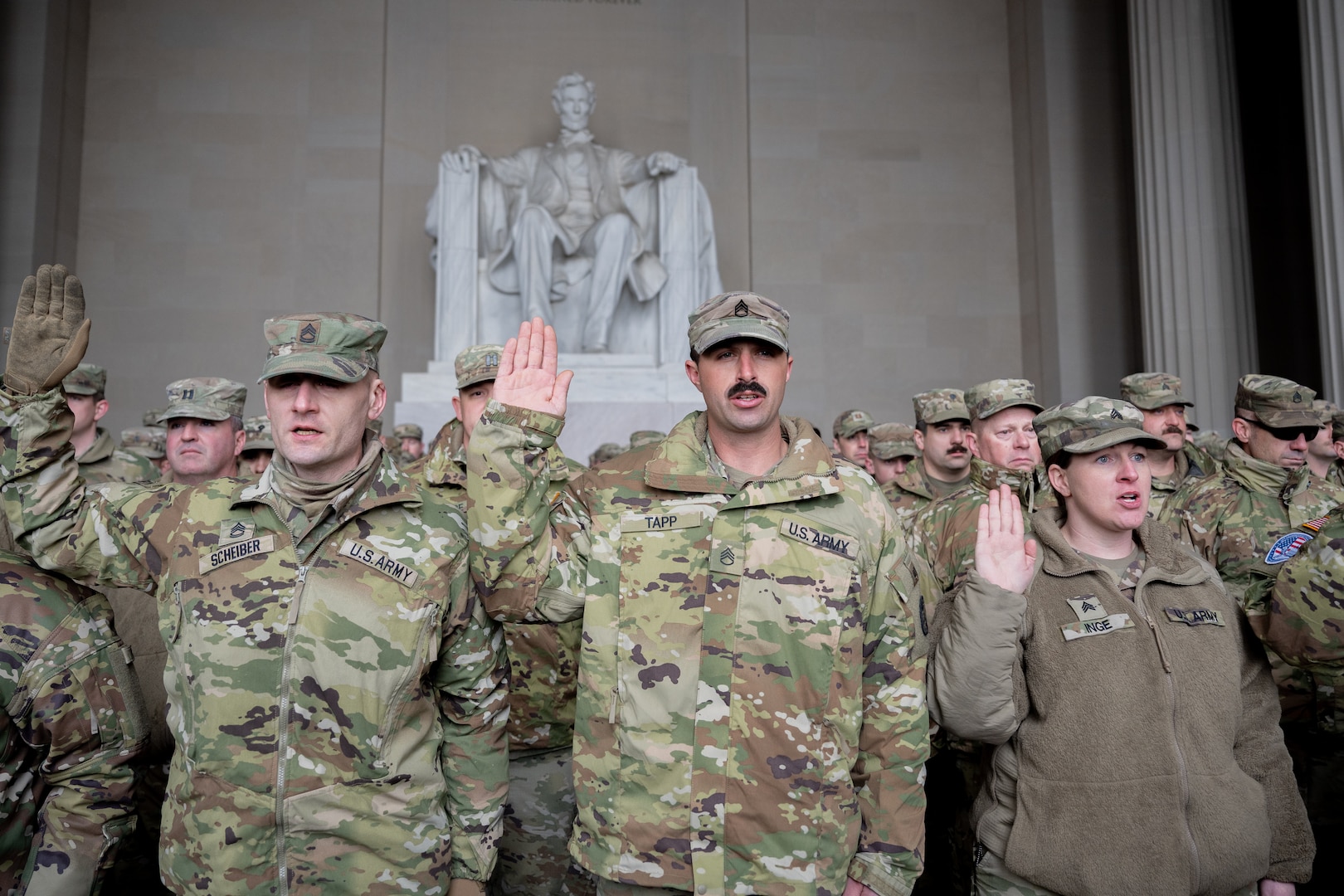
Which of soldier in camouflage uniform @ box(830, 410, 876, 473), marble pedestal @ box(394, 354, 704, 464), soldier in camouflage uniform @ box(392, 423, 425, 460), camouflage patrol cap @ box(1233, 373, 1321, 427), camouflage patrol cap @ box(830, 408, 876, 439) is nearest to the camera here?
camouflage patrol cap @ box(1233, 373, 1321, 427)

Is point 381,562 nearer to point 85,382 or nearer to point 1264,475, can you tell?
point 85,382

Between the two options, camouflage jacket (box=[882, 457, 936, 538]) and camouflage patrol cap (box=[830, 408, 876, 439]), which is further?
camouflage patrol cap (box=[830, 408, 876, 439])

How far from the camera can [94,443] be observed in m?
4.85

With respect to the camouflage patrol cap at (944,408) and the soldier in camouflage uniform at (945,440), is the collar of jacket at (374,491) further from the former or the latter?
the camouflage patrol cap at (944,408)

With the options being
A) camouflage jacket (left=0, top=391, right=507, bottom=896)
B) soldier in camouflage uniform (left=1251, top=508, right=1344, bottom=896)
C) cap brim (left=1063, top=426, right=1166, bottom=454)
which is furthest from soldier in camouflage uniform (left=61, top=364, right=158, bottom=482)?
soldier in camouflage uniform (left=1251, top=508, right=1344, bottom=896)

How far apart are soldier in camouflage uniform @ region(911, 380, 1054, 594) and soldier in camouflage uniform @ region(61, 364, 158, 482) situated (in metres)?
3.41

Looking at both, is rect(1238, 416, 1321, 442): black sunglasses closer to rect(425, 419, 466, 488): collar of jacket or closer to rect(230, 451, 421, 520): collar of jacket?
rect(425, 419, 466, 488): collar of jacket

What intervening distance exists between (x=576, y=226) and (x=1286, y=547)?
8013 millimetres

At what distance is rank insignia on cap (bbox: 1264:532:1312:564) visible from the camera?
2740 millimetres

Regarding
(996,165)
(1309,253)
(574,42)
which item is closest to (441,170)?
(574,42)

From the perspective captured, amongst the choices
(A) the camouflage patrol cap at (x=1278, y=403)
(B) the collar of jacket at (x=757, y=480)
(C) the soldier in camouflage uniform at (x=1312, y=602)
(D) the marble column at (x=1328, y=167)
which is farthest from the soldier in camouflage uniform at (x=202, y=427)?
(D) the marble column at (x=1328, y=167)

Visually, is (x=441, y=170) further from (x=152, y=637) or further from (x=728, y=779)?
(x=728, y=779)

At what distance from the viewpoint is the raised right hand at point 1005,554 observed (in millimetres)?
2373

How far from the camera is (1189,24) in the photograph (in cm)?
943
